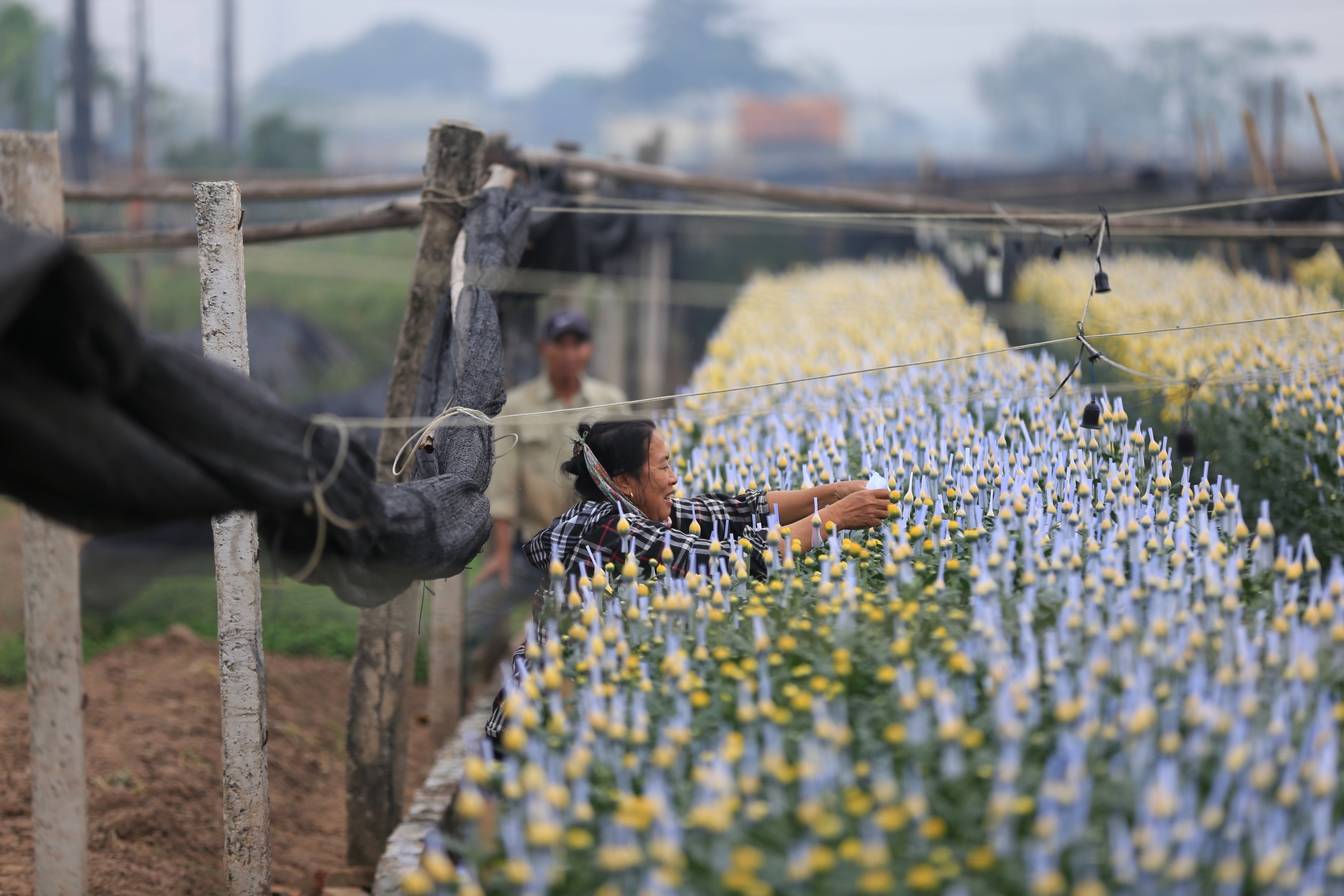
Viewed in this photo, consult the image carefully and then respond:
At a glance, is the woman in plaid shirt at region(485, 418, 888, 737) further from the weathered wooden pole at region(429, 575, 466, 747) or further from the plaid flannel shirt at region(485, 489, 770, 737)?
the weathered wooden pole at region(429, 575, 466, 747)

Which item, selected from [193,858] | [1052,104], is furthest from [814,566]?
[1052,104]

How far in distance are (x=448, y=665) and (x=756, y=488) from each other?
7.69ft

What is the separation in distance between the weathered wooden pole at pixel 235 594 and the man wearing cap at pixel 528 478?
2.21 m

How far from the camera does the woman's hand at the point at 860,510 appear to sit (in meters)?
3.31

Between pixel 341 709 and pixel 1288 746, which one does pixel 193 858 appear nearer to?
pixel 341 709

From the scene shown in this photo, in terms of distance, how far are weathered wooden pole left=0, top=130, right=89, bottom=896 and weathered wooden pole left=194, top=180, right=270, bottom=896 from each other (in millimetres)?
417

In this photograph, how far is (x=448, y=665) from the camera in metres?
5.66

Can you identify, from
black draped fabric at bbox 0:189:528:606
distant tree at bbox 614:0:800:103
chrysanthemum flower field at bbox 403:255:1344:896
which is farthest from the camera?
distant tree at bbox 614:0:800:103

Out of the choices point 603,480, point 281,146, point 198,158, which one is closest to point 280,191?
point 603,480

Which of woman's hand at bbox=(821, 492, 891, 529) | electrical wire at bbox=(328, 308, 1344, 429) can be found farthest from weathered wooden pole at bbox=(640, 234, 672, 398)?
woman's hand at bbox=(821, 492, 891, 529)

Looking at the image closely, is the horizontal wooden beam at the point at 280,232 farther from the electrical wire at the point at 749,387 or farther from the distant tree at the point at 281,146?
the distant tree at the point at 281,146

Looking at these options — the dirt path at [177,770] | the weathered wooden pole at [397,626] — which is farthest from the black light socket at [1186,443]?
the dirt path at [177,770]

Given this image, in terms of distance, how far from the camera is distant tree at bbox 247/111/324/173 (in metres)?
30.0

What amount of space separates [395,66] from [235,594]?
135314mm
